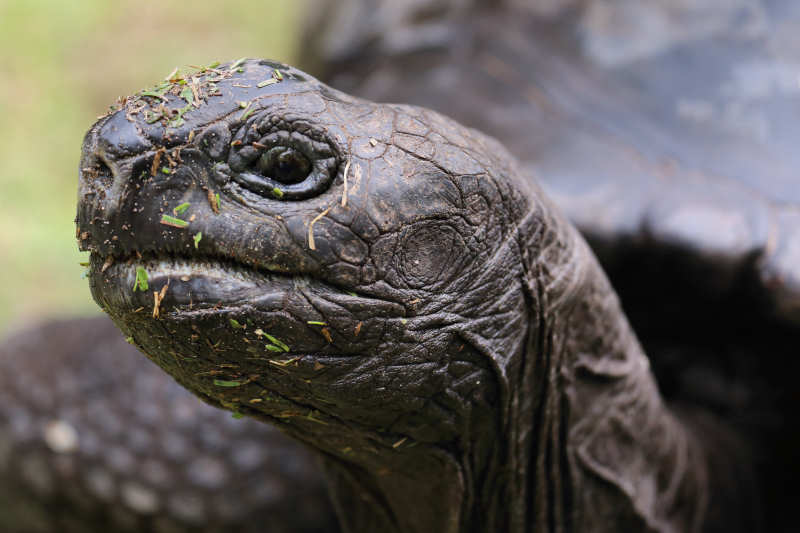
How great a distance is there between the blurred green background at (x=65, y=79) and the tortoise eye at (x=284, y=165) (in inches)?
131

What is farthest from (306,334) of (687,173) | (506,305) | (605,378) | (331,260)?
(687,173)

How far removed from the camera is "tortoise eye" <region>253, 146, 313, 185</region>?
127 cm

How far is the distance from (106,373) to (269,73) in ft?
6.93

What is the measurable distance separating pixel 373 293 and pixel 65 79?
23.8ft

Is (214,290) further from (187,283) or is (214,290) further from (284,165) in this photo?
(284,165)

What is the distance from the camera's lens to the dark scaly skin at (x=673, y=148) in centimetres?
228

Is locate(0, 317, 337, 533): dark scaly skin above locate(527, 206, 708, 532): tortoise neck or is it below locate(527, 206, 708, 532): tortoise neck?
below

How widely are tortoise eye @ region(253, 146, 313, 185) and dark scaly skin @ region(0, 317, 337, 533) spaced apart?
1683 mm

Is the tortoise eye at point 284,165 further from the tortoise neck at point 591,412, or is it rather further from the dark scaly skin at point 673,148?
the dark scaly skin at point 673,148

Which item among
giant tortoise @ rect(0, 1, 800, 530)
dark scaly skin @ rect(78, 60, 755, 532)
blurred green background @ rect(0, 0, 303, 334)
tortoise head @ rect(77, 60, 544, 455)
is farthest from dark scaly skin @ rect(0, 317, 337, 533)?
blurred green background @ rect(0, 0, 303, 334)

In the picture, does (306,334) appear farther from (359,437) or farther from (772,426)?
(772,426)

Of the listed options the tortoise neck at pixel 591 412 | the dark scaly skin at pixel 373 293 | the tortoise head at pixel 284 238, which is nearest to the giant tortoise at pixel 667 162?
the tortoise neck at pixel 591 412

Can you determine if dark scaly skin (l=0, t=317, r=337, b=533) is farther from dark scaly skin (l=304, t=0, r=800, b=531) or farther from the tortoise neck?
dark scaly skin (l=304, t=0, r=800, b=531)

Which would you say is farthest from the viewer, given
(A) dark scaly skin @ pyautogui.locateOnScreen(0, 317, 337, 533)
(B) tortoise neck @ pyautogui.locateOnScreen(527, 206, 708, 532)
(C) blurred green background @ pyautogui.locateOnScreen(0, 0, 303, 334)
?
(C) blurred green background @ pyautogui.locateOnScreen(0, 0, 303, 334)
